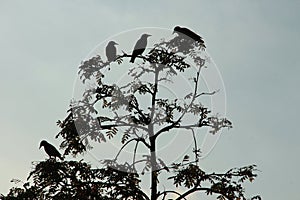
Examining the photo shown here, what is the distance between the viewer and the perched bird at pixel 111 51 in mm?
15797

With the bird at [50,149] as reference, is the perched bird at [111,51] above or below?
above

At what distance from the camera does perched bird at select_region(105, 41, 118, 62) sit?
15797 millimetres

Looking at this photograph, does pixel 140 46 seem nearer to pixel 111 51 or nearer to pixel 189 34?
pixel 111 51

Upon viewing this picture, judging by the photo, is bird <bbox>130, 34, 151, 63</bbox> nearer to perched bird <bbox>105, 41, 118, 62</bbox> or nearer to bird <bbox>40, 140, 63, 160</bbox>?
perched bird <bbox>105, 41, 118, 62</bbox>

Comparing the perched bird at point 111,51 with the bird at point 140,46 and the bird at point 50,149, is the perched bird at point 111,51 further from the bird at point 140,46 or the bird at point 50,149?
the bird at point 50,149

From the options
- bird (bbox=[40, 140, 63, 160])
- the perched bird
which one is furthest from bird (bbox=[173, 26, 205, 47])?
bird (bbox=[40, 140, 63, 160])

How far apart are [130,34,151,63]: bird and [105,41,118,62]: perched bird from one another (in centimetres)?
58

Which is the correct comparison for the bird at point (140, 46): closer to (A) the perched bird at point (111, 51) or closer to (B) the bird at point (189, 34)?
(A) the perched bird at point (111, 51)

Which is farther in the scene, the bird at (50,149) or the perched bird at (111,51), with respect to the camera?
the bird at (50,149)

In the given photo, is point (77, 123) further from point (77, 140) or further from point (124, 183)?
point (124, 183)

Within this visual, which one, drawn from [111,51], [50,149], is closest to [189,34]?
[111,51]

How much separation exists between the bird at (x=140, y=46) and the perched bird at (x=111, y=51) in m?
0.58

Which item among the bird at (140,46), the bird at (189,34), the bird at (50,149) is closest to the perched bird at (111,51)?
the bird at (140,46)

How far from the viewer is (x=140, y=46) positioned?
1641 centimetres
